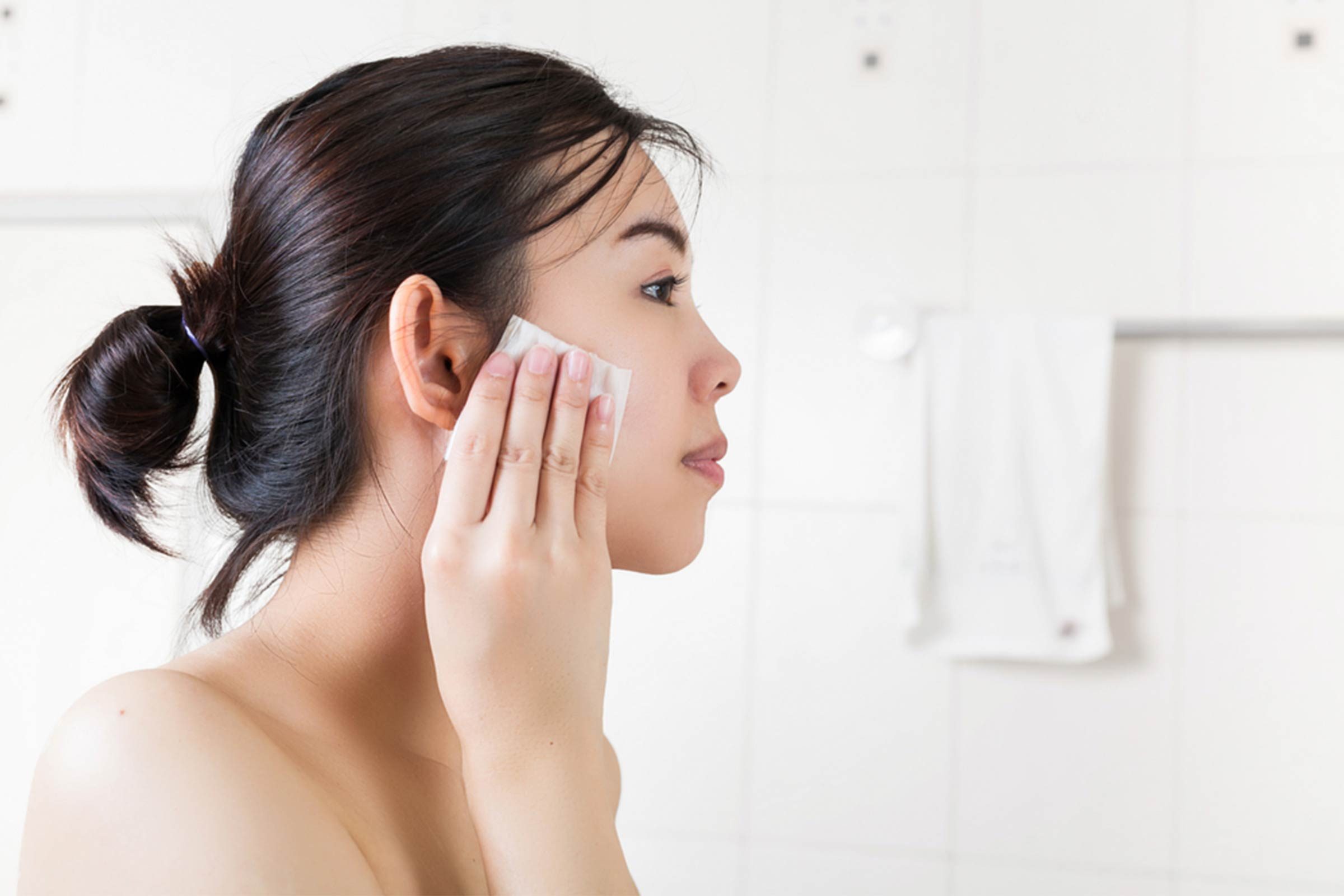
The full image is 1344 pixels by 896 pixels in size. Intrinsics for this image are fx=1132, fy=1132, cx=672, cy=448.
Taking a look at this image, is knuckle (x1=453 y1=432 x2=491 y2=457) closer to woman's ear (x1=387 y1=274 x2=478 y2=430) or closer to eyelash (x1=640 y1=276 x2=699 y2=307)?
woman's ear (x1=387 y1=274 x2=478 y2=430)

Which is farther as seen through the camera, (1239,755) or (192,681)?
(1239,755)

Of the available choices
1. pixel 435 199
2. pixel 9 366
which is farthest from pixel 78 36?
pixel 435 199

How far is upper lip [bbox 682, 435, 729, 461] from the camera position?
789 mm

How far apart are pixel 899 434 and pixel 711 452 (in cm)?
70

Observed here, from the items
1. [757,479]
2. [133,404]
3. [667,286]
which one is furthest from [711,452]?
[757,479]

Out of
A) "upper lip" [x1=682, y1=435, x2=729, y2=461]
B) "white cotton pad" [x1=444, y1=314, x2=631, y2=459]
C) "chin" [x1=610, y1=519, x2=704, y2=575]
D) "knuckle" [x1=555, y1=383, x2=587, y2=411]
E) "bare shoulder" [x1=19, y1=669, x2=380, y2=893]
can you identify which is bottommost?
"bare shoulder" [x1=19, y1=669, x2=380, y2=893]

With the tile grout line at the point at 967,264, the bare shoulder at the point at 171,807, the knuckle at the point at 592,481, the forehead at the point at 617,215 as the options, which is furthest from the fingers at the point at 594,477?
the tile grout line at the point at 967,264

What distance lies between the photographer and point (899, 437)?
1446 mm

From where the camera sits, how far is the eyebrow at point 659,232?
0.75 m

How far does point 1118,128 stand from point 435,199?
1.04m

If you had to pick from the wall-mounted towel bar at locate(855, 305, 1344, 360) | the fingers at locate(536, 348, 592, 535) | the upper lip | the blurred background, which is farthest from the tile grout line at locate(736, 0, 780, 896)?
the fingers at locate(536, 348, 592, 535)

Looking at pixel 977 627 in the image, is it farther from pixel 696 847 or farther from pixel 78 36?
pixel 78 36

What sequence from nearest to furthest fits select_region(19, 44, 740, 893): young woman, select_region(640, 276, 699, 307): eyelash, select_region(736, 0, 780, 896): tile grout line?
select_region(19, 44, 740, 893): young woman < select_region(640, 276, 699, 307): eyelash < select_region(736, 0, 780, 896): tile grout line

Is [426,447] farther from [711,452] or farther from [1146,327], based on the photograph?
[1146,327]
